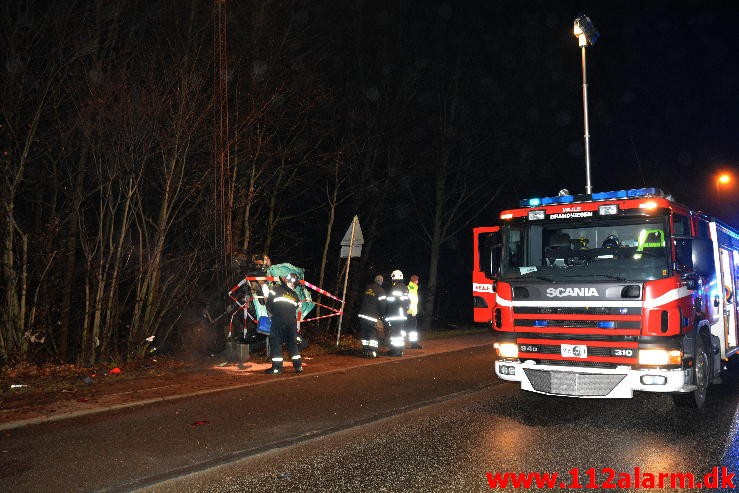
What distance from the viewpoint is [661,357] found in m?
6.84

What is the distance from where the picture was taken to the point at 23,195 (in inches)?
473

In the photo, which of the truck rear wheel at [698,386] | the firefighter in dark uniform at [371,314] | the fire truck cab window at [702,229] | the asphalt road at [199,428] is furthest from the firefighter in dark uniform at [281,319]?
the fire truck cab window at [702,229]

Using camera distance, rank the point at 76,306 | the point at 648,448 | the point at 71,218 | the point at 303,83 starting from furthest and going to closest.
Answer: the point at 303,83 → the point at 76,306 → the point at 71,218 → the point at 648,448

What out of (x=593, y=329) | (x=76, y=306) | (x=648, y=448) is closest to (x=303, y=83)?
(x=76, y=306)

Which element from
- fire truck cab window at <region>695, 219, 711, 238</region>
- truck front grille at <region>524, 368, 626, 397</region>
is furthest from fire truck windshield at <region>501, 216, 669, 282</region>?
fire truck cab window at <region>695, 219, 711, 238</region>

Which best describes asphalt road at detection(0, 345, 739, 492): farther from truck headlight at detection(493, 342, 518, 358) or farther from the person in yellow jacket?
the person in yellow jacket

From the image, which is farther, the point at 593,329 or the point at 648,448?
the point at 593,329

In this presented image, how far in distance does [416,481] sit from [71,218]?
364 inches

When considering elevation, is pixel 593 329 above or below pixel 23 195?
below

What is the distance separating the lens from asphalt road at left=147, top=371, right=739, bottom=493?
5227mm

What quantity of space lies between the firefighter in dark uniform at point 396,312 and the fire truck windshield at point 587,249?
4963 mm

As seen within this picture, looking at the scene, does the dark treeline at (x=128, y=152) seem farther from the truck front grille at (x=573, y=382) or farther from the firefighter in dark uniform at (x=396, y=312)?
the truck front grille at (x=573, y=382)

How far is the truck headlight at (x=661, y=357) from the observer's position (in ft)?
22.4

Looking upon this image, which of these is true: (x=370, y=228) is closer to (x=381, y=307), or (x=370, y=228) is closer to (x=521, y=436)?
(x=381, y=307)
